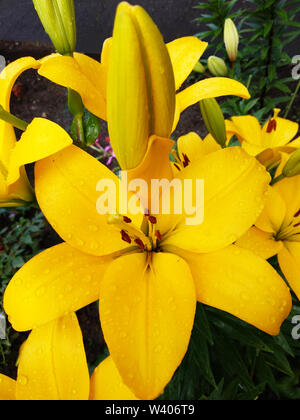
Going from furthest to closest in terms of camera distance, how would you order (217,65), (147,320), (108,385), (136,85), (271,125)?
1. (217,65)
2. (271,125)
3. (108,385)
4. (147,320)
5. (136,85)

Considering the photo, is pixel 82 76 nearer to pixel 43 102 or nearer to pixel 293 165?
pixel 293 165

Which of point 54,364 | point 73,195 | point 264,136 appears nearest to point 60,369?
point 54,364

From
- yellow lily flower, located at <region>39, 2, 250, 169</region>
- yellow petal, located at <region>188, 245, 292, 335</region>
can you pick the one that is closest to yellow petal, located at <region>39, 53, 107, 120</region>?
yellow lily flower, located at <region>39, 2, 250, 169</region>

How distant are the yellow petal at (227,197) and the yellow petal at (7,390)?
14.1 inches

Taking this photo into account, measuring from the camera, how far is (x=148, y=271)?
0.47 m

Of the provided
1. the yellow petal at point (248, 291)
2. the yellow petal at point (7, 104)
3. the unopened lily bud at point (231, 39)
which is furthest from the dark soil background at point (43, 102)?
the yellow petal at point (248, 291)

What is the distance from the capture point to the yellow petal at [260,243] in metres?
0.55

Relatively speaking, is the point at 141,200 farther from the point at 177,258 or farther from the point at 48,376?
the point at 48,376

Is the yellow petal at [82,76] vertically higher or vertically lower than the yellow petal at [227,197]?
higher

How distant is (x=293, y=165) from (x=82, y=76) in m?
0.33

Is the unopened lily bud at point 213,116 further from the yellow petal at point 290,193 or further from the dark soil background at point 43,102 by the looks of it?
the dark soil background at point 43,102

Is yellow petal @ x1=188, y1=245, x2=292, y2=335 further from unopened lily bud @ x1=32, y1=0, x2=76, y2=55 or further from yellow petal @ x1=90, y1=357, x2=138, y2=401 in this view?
unopened lily bud @ x1=32, y1=0, x2=76, y2=55
